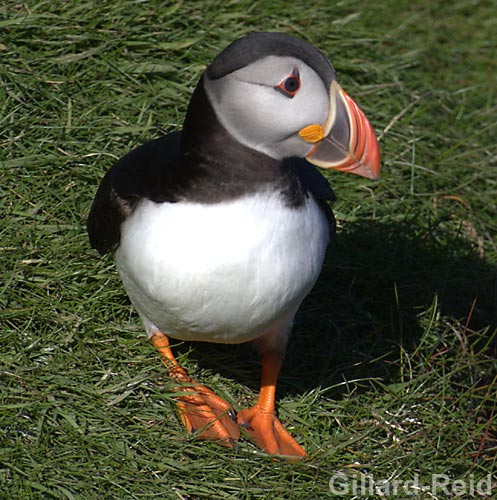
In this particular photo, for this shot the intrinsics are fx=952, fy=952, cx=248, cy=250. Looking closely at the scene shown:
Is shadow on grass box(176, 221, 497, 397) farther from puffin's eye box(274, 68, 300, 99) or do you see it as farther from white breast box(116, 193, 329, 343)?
puffin's eye box(274, 68, 300, 99)

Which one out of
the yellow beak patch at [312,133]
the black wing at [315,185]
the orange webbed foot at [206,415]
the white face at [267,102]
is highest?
the white face at [267,102]

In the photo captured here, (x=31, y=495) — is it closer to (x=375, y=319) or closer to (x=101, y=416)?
(x=101, y=416)

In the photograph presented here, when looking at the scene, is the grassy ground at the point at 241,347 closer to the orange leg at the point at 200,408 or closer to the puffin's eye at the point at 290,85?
the orange leg at the point at 200,408

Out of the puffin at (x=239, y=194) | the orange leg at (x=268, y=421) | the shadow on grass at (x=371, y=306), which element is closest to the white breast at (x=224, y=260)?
the puffin at (x=239, y=194)

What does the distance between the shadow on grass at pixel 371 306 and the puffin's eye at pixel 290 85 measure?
5.20ft

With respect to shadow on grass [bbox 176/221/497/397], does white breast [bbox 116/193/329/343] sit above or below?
above

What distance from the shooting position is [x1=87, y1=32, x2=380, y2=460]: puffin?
11.2ft

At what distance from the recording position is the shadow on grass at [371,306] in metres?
4.61

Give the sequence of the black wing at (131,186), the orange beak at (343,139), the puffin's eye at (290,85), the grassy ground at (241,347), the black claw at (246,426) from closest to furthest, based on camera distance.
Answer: the puffin's eye at (290,85), the orange beak at (343,139), the black wing at (131,186), the grassy ground at (241,347), the black claw at (246,426)

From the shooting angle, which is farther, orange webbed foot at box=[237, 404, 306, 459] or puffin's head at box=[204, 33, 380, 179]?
orange webbed foot at box=[237, 404, 306, 459]

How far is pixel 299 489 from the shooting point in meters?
3.92

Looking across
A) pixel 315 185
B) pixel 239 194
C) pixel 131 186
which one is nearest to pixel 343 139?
pixel 239 194

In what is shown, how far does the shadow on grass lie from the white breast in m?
0.69

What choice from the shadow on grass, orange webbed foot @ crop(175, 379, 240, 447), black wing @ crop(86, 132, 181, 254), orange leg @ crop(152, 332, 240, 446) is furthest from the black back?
the shadow on grass
